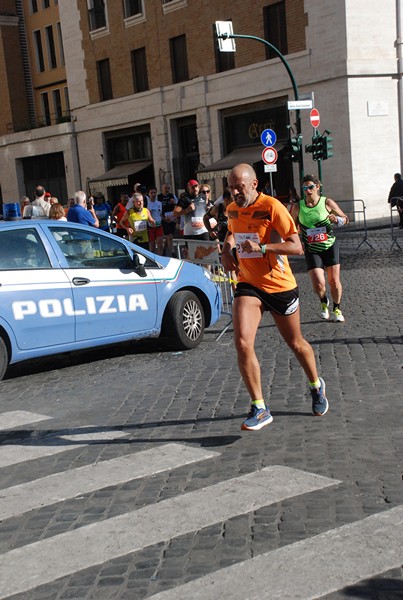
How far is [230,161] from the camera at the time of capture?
3566 cm

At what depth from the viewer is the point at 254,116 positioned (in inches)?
1400

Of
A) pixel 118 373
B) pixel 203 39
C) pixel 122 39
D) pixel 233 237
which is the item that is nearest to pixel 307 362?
pixel 233 237

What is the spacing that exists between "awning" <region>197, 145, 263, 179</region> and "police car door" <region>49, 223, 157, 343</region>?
A: 83.3 ft

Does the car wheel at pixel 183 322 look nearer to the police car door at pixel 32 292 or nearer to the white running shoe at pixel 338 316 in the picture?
the police car door at pixel 32 292

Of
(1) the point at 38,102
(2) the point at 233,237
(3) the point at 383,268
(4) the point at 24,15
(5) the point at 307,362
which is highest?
(4) the point at 24,15

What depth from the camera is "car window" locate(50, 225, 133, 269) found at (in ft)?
29.9

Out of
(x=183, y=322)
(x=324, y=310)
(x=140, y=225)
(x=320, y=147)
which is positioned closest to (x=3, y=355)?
(x=183, y=322)

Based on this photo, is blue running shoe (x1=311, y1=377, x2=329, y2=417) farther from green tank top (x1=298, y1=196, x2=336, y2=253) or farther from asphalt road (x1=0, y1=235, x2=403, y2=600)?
green tank top (x1=298, y1=196, x2=336, y2=253)

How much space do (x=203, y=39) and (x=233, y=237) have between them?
1266 inches

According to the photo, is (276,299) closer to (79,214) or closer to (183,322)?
(183,322)

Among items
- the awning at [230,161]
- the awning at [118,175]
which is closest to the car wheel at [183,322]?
the awning at [230,161]

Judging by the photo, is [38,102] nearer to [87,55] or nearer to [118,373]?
[87,55]

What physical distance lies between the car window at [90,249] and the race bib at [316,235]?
2.60m

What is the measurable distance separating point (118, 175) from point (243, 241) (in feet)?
117
